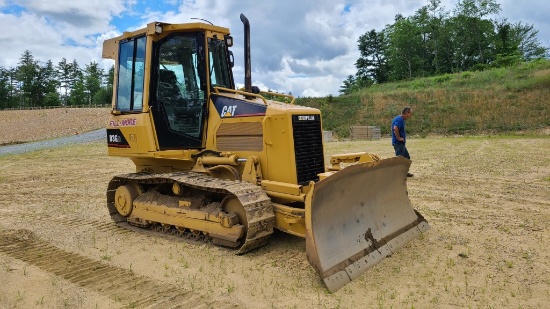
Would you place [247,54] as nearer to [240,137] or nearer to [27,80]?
[240,137]

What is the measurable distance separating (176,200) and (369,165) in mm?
2835

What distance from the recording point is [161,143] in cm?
662

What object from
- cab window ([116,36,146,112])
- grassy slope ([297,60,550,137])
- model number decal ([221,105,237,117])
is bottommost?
model number decal ([221,105,237,117])

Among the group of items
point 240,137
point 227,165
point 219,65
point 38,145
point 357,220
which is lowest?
point 357,220

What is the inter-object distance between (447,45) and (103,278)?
213 feet

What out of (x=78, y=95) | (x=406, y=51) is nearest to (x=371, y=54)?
(x=406, y=51)

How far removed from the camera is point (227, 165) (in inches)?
246

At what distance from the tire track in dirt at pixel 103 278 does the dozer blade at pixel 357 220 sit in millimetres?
1138

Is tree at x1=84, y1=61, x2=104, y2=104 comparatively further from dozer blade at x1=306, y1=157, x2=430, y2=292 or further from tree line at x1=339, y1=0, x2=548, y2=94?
dozer blade at x1=306, y1=157, x2=430, y2=292

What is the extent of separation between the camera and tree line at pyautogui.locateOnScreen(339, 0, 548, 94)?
5638 cm

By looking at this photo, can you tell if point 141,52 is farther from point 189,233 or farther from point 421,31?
point 421,31

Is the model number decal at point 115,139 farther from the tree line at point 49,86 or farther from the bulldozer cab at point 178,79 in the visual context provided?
the tree line at point 49,86

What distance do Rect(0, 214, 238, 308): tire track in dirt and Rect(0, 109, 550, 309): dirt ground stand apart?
1 centimetres

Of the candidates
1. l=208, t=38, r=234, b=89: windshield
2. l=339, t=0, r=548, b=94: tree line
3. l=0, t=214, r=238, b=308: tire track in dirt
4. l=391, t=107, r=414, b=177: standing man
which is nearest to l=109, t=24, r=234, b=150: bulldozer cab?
l=208, t=38, r=234, b=89: windshield
